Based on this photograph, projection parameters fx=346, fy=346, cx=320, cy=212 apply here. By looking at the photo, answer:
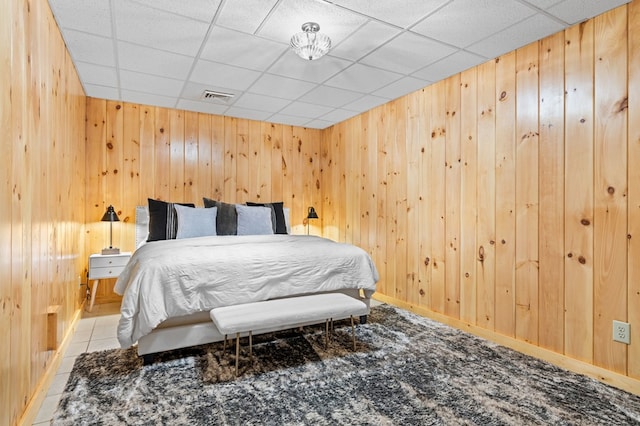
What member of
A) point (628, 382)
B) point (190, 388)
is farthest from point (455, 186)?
point (190, 388)

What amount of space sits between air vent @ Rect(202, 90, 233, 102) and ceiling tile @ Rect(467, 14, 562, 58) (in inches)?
94.5

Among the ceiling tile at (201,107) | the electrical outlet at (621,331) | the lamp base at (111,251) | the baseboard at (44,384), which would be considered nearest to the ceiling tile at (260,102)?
the ceiling tile at (201,107)

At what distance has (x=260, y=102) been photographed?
395cm

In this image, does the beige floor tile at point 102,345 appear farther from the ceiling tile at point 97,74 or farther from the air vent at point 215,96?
the air vent at point 215,96

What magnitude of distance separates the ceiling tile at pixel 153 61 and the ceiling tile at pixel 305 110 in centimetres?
131

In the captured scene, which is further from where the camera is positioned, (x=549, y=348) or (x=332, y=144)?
(x=332, y=144)

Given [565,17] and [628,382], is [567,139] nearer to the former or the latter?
[565,17]

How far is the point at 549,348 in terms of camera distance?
2.41 metres

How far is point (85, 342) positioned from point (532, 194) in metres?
3.61

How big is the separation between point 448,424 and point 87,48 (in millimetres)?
3462

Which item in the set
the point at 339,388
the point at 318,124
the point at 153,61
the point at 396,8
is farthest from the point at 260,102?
the point at 339,388

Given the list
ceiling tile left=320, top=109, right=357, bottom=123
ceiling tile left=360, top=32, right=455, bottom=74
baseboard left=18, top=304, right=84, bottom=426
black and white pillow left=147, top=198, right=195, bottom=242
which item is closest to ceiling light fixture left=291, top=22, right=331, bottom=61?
ceiling tile left=360, top=32, right=455, bottom=74

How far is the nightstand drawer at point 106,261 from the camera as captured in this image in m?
3.47

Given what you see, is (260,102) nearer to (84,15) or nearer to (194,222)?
(194,222)
